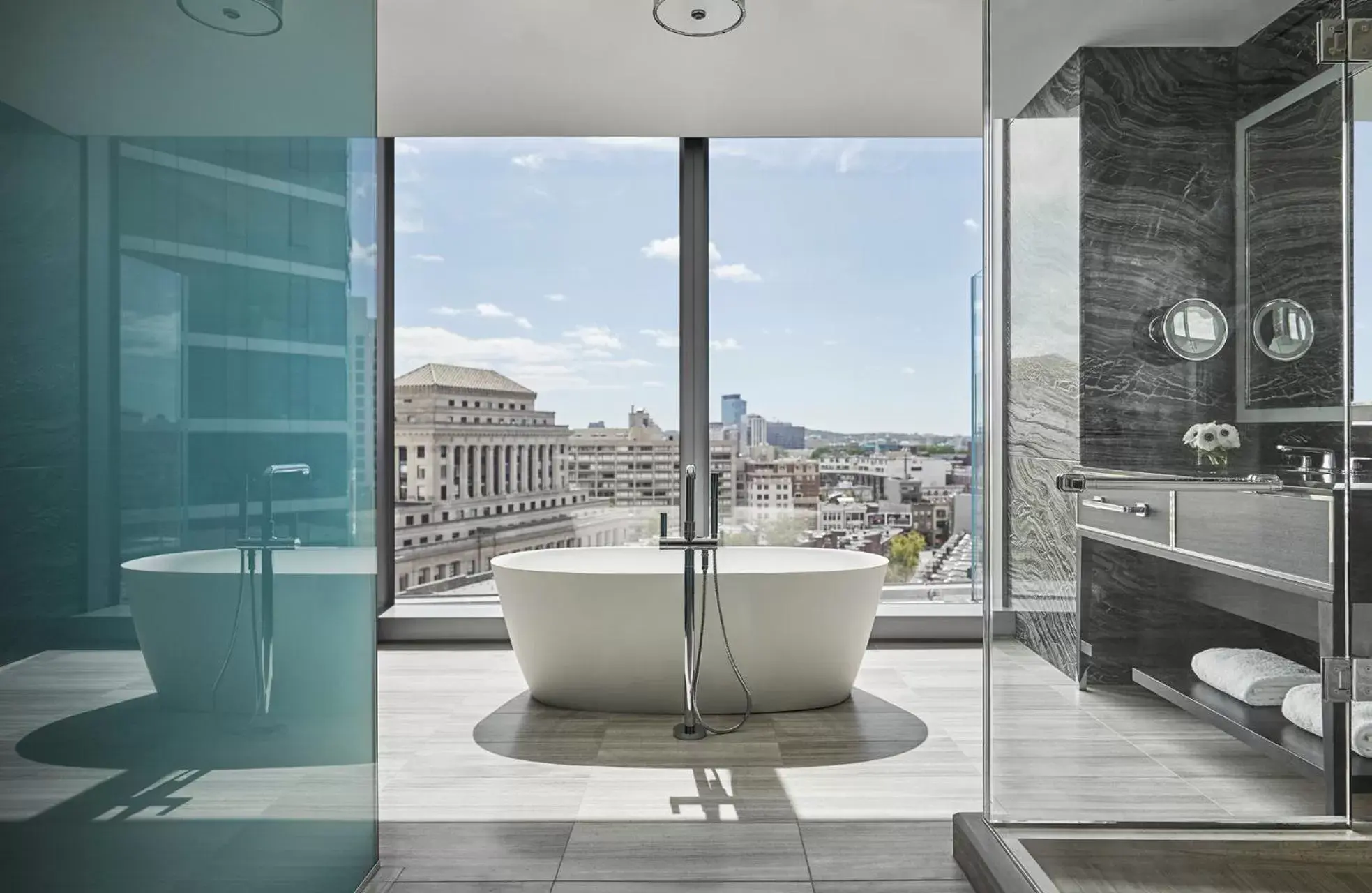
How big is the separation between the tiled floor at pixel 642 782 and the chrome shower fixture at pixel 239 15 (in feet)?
3.43

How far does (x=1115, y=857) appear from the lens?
202cm

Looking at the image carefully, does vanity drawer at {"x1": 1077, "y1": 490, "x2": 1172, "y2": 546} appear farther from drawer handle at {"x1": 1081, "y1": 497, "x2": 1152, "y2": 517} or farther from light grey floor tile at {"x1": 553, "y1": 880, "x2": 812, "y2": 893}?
light grey floor tile at {"x1": 553, "y1": 880, "x2": 812, "y2": 893}

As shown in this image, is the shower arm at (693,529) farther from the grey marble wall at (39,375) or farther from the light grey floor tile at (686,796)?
the grey marble wall at (39,375)

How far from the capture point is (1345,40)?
183 centimetres

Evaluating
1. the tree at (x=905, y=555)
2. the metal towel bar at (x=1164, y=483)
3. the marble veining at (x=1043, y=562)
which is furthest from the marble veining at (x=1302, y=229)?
the tree at (x=905, y=555)

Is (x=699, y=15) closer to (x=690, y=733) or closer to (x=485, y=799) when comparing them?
(x=690, y=733)

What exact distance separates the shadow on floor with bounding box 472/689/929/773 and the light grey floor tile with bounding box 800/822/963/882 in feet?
1.58

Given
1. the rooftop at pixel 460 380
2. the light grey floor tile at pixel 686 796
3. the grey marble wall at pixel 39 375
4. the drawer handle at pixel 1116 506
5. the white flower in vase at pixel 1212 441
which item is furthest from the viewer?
the rooftop at pixel 460 380

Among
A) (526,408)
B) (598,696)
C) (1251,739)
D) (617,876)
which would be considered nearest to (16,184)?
(617,876)

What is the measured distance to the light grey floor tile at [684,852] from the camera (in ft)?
7.19

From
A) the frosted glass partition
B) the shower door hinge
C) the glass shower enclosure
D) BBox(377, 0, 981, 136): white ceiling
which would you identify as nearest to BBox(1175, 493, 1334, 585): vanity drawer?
the glass shower enclosure

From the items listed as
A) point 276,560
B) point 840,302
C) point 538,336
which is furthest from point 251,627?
point 840,302

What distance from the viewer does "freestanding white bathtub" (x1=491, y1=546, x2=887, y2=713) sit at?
344 centimetres

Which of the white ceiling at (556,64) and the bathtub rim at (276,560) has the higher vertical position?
the white ceiling at (556,64)
